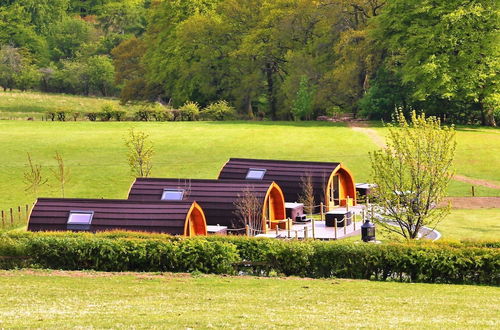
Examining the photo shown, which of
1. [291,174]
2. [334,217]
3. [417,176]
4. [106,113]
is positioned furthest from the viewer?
[106,113]

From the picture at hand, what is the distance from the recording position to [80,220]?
38.5 m

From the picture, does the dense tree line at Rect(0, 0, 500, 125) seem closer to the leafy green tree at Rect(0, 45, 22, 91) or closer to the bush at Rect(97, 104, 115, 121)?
the bush at Rect(97, 104, 115, 121)

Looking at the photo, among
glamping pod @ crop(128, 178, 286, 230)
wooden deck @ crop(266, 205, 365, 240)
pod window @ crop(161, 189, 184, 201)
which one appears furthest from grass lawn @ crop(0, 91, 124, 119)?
wooden deck @ crop(266, 205, 365, 240)

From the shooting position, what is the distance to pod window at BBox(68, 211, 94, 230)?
1506 inches

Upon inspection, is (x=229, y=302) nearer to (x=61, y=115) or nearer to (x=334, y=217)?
(x=334, y=217)

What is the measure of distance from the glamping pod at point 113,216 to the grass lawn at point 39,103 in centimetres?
5723

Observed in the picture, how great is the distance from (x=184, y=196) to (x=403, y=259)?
1546 cm

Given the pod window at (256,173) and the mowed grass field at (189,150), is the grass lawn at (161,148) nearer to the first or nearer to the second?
the mowed grass field at (189,150)

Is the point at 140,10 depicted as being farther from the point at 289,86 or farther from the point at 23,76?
the point at 289,86

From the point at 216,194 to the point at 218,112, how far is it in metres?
47.1

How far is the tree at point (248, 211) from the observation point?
1676 inches

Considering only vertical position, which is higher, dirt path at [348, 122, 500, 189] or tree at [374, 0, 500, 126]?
tree at [374, 0, 500, 126]

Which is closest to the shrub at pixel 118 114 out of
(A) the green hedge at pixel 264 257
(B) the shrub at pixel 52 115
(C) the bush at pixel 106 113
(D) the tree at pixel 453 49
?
(C) the bush at pixel 106 113

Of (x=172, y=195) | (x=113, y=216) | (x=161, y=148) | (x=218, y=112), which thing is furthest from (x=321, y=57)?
(x=113, y=216)
